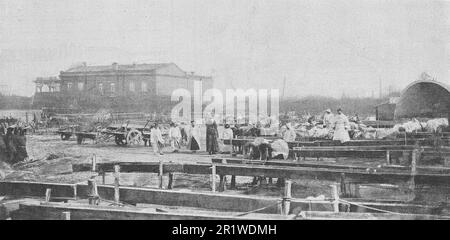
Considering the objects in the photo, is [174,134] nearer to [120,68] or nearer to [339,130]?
[339,130]

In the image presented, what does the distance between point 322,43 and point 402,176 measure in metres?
6.80

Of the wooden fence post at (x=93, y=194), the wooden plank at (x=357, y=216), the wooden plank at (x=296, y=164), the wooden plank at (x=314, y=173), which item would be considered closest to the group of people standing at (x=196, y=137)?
the wooden plank at (x=296, y=164)

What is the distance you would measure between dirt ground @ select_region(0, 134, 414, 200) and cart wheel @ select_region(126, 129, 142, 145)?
40 centimetres

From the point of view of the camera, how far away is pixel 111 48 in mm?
10992

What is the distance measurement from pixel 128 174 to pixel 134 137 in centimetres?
602

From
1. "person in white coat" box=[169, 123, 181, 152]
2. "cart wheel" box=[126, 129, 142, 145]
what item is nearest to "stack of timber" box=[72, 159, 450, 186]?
"person in white coat" box=[169, 123, 181, 152]

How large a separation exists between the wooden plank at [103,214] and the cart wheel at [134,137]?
10.1 meters

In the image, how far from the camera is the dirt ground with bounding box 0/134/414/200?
7.76 metres

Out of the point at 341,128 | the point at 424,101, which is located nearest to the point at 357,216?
the point at 341,128

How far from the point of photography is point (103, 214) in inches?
189

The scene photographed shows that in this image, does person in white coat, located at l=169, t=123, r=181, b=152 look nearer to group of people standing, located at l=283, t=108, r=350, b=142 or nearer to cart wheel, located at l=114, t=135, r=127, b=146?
cart wheel, located at l=114, t=135, r=127, b=146
